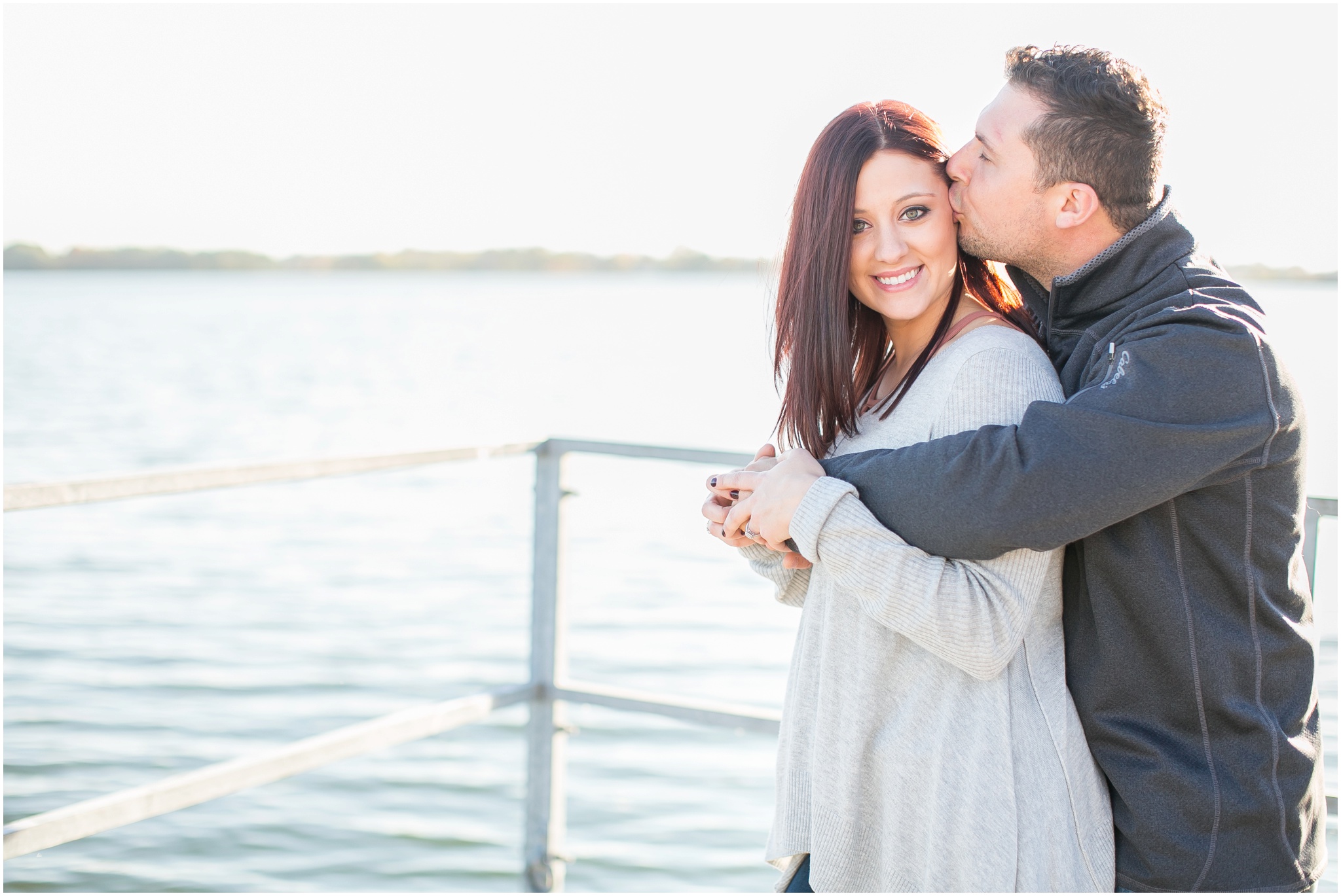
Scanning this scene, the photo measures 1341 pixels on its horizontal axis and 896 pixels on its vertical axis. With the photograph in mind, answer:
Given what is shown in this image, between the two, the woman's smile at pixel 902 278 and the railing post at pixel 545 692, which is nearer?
the woman's smile at pixel 902 278

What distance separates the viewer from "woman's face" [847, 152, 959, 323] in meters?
1.60

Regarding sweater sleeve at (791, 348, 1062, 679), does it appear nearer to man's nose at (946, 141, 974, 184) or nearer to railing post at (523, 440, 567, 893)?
man's nose at (946, 141, 974, 184)

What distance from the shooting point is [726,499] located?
67.0 inches

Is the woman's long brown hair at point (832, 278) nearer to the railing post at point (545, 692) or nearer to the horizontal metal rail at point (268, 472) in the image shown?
the horizontal metal rail at point (268, 472)

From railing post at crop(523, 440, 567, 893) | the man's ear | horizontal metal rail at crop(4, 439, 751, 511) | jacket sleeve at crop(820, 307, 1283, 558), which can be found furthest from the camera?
railing post at crop(523, 440, 567, 893)

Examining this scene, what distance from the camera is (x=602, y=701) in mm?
2477

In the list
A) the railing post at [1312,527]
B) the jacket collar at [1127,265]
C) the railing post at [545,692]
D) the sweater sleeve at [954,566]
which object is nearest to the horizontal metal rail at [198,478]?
the railing post at [545,692]

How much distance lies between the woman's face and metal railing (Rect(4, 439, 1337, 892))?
0.53m

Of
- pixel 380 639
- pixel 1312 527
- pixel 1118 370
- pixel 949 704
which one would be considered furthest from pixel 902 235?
pixel 380 639

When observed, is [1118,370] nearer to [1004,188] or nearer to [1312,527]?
[1004,188]

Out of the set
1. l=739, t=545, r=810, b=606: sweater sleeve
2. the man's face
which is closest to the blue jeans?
l=739, t=545, r=810, b=606: sweater sleeve

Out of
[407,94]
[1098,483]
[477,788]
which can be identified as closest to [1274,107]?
[477,788]

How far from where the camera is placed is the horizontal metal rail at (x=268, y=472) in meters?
1.68

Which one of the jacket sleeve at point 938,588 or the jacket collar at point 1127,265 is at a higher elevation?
the jacket collar at point 1127,265
